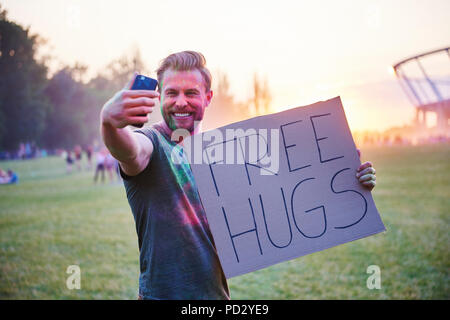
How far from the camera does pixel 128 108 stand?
111cm

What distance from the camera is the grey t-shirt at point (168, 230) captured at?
1.47m

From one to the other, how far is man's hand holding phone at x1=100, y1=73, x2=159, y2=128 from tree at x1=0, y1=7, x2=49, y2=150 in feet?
89.5

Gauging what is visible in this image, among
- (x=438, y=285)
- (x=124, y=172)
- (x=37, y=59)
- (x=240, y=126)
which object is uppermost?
(x=37, y=59)

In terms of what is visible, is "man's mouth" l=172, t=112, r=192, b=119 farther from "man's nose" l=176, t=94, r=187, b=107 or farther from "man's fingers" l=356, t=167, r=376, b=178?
"man's fingers" l=356, t=167, r=376, b=178

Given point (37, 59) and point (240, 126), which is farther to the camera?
point (37, 59)

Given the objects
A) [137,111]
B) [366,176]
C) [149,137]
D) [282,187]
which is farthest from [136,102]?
[366,176]

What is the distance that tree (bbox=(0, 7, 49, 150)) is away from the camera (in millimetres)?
24703

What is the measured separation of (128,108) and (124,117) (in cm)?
4

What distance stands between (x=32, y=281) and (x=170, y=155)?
397 centimetres

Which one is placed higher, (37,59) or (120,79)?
(120,79)

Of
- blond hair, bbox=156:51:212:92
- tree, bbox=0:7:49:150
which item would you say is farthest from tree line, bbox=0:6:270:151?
blond hair, bbox=156:51:212:92

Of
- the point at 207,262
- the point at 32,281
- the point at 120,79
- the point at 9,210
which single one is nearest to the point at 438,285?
the point at 207,262

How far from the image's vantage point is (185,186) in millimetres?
1558

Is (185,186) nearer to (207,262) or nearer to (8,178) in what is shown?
(207,262)
